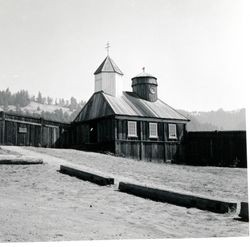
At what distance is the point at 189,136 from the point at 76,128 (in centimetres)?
918

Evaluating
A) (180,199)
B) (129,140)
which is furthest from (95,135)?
(180,199)

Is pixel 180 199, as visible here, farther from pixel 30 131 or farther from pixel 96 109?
pixel 96 109

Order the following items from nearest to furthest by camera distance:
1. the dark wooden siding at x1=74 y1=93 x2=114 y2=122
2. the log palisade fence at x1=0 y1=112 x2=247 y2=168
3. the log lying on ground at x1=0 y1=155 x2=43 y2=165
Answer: the log lying on ground at x1=0 y1=155 x2=43 y2=165
the log palisade fence at x1=0 y1=112 x2=247 y2=168
the dark wooden siding at x1=74 y1=93 x2=114 y2=122

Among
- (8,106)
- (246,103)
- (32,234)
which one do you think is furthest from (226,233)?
(8,106)

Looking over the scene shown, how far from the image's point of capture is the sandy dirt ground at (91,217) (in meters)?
6.22

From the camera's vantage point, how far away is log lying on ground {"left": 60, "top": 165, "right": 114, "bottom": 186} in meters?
10.7

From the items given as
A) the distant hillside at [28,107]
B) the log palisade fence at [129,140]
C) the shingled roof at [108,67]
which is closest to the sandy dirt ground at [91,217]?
the log palisade fence at [129,140]

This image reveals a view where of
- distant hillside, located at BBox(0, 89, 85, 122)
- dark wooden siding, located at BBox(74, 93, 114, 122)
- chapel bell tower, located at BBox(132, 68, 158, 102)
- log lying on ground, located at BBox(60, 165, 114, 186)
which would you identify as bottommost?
log lying on ground, located at BBox(60, 165, 114, 186)

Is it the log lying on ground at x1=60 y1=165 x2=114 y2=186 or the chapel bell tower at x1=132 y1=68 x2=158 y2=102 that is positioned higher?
the chapel bell tower at x1=132 y1=68 x2=158 y2=102

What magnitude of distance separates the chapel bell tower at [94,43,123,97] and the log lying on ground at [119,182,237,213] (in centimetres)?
1729

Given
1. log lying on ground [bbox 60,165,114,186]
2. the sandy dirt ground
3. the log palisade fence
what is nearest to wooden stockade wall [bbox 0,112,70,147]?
the log palisade fence

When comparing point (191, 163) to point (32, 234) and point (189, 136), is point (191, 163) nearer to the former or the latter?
point (189, 136)

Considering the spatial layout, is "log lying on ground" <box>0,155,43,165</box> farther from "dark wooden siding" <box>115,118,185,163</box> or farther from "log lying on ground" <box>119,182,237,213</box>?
"dark wooden siding" <box>115,118,185,163</box>

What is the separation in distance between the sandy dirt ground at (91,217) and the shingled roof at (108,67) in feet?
59.2
